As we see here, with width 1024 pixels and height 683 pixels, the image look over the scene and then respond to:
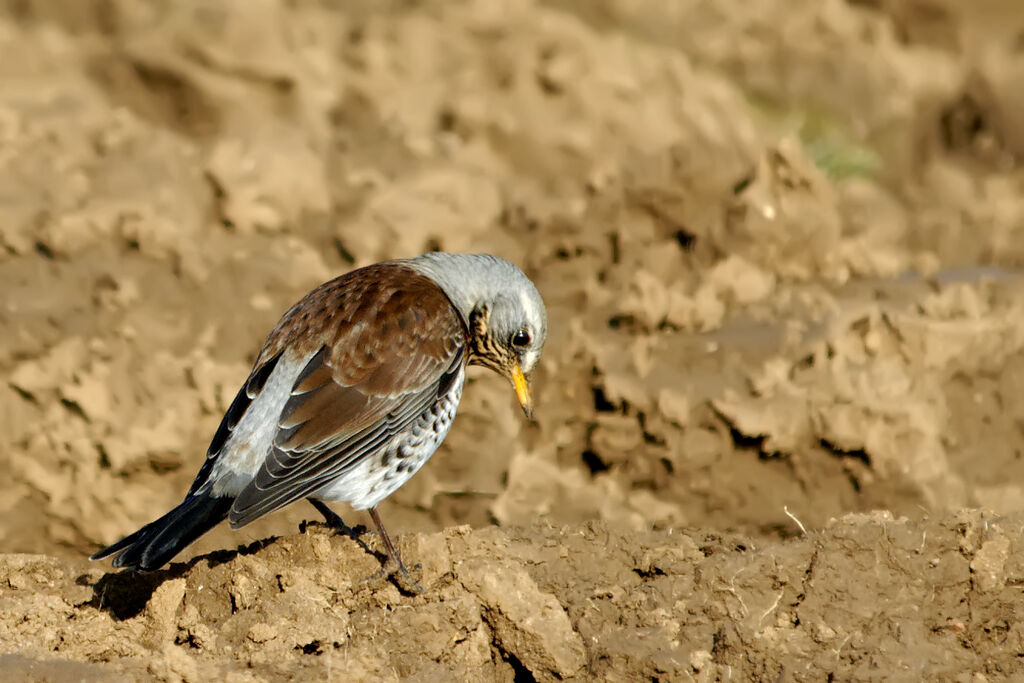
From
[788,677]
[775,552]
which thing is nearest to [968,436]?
[775,552]

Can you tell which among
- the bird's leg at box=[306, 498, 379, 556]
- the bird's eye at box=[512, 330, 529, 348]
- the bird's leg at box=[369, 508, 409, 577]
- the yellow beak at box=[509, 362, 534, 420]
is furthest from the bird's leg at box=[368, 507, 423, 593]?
the bird's eye at box=[512, 330, 529, 348]

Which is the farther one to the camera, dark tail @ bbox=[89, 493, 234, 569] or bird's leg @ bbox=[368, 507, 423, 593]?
bird's leg @ bbox=[368, 507, 423, 593]

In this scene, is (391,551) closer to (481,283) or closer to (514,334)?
(514,334)

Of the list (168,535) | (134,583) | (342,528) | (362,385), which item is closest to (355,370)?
(362,385)

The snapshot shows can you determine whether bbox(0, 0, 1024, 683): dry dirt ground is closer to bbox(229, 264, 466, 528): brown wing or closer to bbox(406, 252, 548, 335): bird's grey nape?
bbox(229, 264, 466, 528): brown wing

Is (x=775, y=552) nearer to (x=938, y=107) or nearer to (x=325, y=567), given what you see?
(x=325, y=567)

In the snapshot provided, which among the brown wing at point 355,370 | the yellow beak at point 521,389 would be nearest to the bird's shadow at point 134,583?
the brown wing at point 355,370

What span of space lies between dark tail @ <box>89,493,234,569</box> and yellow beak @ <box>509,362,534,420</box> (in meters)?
1.60

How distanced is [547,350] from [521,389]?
208 cm

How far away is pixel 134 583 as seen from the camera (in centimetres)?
598

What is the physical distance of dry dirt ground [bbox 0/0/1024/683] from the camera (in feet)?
18.8

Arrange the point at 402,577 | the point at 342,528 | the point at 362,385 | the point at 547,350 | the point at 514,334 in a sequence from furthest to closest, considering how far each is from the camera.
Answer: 1. the point at 547,350
2. the point at 514,334
3. the point at 342,528
4. the point at 362,385
5. the point at 402,577

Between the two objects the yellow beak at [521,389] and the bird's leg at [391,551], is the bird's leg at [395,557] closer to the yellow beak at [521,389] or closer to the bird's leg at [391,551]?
the bird's leg at [391,551]

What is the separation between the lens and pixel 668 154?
9984 mm
